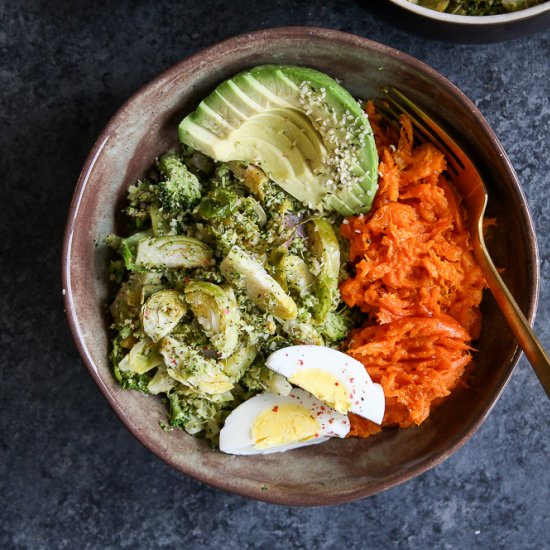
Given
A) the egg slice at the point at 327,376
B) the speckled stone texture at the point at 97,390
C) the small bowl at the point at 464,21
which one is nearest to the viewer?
the small bowl at the point at 464,21

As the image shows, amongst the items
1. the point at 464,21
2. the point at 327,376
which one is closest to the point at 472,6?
the point at 464,21

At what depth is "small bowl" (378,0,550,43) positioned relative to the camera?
69.5 inches

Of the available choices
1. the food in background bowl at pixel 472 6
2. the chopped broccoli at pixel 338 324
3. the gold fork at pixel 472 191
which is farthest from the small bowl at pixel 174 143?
the chopped broccoli at pixel 338 324

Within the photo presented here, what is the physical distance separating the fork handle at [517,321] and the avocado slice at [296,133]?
1.14 feet

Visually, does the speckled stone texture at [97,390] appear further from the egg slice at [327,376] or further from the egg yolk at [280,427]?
the egg slice at [327,376]

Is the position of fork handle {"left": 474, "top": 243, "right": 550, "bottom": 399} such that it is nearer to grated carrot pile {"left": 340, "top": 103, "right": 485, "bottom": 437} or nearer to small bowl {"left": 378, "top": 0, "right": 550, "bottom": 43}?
grated carrot pile {"left": 340, "top": 103, "right": 485, "bottom": 437}

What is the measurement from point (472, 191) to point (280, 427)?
0.81 m

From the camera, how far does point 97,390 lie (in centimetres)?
221

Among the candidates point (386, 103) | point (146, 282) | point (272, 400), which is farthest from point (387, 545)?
point (386, 103)

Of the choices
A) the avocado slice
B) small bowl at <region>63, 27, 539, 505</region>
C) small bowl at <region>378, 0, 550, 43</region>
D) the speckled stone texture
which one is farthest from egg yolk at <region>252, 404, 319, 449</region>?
small bowl at <region>378, 0, 550, 43</region>

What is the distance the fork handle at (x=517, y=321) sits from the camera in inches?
70.8

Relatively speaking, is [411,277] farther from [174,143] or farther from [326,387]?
[174,143]

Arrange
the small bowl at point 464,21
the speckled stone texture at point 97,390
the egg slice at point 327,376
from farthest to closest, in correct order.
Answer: the speckled stone texture at point 97,390
the egg slice at point 327,376
the small bowl at point 464,21

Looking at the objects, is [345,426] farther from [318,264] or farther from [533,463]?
[533,463]
